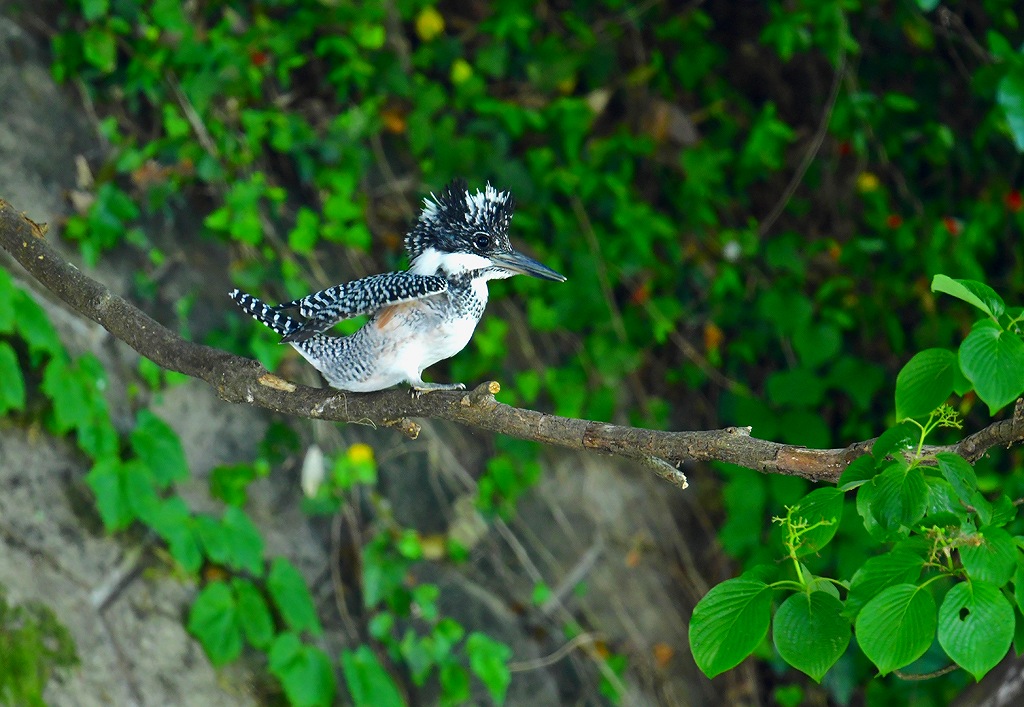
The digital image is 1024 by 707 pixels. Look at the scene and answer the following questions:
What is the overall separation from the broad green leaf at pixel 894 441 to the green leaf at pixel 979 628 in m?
0.16

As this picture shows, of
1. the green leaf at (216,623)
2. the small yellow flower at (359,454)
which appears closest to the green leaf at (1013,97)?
the small yellow flower at (359,454)

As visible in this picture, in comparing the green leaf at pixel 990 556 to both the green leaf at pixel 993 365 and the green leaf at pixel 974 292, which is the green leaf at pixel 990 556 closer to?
the green leaf at pixel 993 365

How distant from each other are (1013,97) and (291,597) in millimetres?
1907

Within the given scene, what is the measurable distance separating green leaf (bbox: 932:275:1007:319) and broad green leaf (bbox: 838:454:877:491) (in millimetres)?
192

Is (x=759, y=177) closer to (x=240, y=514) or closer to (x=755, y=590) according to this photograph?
(x=240, y=514)

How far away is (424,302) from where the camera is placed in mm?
1737

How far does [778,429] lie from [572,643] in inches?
30.4

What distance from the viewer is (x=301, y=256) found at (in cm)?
275

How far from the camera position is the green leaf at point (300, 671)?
2.35m

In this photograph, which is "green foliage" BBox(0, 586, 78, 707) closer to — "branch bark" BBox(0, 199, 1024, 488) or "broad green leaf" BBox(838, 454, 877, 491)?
"branch bark" BBox(0, 199, 1024, 488)

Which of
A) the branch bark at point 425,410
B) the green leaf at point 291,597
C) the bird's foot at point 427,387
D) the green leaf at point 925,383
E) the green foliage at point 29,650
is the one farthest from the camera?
the green leaf at point 291,597

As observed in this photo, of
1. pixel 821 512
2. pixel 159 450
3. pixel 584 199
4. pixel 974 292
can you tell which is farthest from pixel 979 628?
pixel 584 199

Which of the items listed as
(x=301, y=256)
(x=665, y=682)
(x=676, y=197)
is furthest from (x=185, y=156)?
(x=665, y=682)

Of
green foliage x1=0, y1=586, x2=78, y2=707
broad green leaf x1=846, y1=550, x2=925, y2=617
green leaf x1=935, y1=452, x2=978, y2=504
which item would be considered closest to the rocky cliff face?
green foliage x1=0, y1=586, x2=78, y2=707
